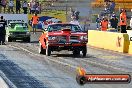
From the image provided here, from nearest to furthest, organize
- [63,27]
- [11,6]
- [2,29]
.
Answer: [63,27]
[2,29]
[11,6]

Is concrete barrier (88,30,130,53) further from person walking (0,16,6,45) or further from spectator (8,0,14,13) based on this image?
spectator (8,0,14,13)

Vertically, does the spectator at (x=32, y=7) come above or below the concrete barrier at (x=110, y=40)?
above

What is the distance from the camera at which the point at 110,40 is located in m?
23.8

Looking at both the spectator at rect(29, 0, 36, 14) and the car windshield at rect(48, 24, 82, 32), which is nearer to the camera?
the car windshield at rect(48, 24, 82, 32)

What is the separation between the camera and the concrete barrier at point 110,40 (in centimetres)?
2184

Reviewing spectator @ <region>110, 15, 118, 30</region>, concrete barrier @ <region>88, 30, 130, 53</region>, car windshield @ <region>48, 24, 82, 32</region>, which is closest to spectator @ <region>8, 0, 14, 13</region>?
spectator @ <region>110, 15, 118, 30</region>

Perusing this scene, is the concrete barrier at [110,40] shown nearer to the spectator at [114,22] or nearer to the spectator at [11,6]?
the spectator at [114,22]

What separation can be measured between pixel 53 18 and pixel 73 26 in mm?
23512

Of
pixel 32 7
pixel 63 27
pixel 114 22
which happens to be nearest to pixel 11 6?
pixel 32 7

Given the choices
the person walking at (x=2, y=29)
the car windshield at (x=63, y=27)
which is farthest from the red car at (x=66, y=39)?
the person walking at (x=2, y=29)

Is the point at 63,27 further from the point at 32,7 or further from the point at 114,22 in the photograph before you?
the point at 32,7

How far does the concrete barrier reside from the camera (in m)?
21.8

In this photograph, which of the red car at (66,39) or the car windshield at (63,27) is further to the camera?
the car windshield at (63,27)

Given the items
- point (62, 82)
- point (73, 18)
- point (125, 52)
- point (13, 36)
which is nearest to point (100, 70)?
point (62, 82)
